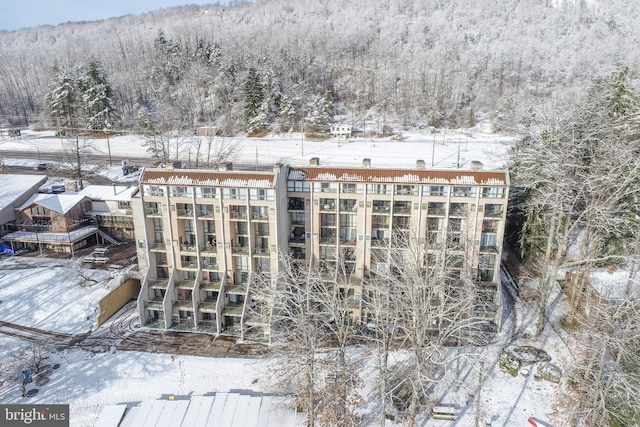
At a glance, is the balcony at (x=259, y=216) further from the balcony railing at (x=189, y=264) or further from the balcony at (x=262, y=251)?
the balcony railing at (x=189, y=264)

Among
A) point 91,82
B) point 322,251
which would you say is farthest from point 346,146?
point 91,82

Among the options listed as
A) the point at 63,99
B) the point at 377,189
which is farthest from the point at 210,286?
the point at 63,99

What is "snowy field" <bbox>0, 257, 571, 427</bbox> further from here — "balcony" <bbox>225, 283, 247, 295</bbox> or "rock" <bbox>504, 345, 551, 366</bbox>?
"balcony" <bbox>225, 283, 247, 295</bbox>

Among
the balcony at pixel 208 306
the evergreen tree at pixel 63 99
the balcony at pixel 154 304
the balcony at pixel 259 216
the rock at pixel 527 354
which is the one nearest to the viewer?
the rock at pixel 527 354

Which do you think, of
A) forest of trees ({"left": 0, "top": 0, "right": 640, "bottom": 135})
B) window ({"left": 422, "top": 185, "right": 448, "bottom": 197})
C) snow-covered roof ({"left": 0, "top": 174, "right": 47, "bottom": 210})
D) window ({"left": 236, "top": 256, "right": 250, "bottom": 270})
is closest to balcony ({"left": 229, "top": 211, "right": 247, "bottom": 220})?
window ({"left": 236, "top": 256, "right": 250, "bottom": 270})

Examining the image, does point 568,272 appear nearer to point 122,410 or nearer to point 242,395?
point 242,395

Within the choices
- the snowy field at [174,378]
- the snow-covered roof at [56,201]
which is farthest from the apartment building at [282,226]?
the snow-covered roof at [56,201]

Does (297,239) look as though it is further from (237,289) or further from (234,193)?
(234,193)

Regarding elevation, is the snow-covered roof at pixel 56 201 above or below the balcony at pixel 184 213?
below
